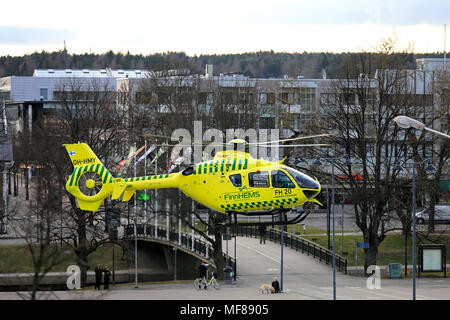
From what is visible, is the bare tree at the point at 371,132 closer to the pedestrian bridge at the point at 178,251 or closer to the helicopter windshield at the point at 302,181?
the pedestrian bridge at the point at 178,251

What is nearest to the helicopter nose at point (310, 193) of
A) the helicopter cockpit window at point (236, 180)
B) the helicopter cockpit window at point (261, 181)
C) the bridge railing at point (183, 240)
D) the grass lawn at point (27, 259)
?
the helicopter cockpit window at point (261, 181)

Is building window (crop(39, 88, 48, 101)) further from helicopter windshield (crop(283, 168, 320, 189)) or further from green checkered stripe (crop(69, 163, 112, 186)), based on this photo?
helicopter windshield (crop(283, 168, 320, 189))

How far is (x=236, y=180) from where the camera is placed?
39.2 metres

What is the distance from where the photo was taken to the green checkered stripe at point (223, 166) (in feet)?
130

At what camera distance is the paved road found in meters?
50.9

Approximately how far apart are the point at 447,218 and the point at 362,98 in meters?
21.8

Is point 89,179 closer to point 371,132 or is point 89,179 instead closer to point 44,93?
point 371,132

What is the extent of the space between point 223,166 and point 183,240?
25.8m

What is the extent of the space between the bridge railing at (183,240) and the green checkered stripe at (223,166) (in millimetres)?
23046

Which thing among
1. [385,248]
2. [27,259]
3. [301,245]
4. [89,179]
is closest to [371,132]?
[385,248]
